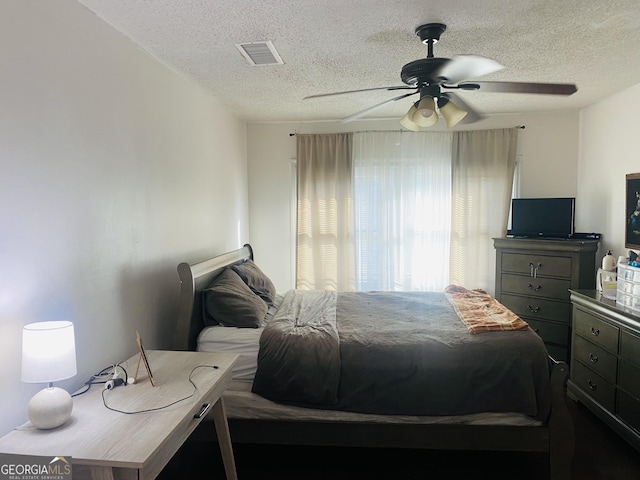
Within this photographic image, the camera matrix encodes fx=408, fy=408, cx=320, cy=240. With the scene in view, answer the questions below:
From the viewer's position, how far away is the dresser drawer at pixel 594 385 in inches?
110

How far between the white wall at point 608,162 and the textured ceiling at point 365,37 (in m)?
0.27

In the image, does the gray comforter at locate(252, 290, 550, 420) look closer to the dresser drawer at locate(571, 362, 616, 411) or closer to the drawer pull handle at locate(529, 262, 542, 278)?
the dresser drawer at locate(571, 362, 616, 411)

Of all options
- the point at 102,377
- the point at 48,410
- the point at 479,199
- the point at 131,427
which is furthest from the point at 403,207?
the point at 48,410

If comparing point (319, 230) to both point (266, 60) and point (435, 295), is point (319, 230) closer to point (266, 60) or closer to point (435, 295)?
point (435, 295)

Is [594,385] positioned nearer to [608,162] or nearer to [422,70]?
[608,162]

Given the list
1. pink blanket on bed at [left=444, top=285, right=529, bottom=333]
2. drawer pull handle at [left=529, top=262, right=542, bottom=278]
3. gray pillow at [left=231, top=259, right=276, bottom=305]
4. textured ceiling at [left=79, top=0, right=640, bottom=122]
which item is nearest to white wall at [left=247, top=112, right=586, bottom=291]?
textured ceiling at [left=79, top=0, right=640, bottom=122]

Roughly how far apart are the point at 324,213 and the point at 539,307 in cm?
238

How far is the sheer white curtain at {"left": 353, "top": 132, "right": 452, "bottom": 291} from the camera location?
4551 mm

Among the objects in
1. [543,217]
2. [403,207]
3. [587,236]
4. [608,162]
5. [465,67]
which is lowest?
[587,236]

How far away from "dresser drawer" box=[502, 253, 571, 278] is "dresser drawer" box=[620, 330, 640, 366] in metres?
1.10

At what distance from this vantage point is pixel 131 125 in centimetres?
240

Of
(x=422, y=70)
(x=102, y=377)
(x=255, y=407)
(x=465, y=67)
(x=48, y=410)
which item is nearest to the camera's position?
(x=48, y=410)

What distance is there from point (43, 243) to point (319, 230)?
126 inches

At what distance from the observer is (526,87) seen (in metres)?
2.22
